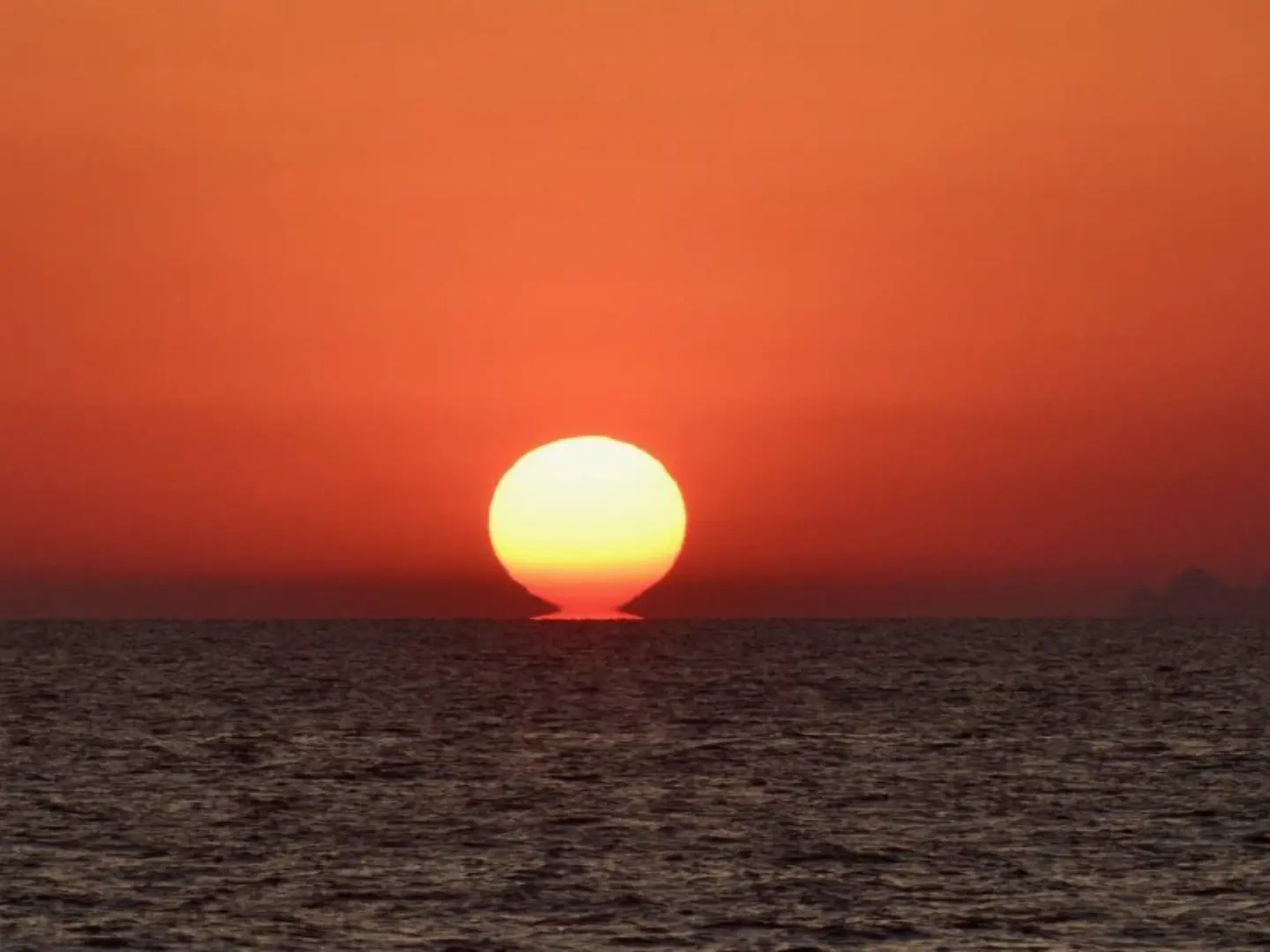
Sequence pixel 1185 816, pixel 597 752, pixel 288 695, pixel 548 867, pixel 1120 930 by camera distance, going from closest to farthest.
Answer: pixel 1120 930
pixel 548 867
pixel 1185 816
pixel 597 752
pixel 288 695

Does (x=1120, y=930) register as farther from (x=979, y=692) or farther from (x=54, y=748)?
(x=979, y=692)

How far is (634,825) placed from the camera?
61.5m

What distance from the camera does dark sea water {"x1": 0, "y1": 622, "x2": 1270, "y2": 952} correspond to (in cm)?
4606

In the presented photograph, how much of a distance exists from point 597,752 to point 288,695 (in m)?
47.3

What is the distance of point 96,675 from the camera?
162 m

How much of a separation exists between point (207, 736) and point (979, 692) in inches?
2204

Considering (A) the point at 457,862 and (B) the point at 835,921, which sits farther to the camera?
(A) the point at 457,862

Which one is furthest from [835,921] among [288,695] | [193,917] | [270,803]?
[288,695]

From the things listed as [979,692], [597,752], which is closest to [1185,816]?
[597,752]

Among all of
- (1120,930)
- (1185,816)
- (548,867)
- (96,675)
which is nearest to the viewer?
(1120,930)

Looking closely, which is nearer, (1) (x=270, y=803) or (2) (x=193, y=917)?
(2) (x=193, y=917)

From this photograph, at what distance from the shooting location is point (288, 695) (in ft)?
422

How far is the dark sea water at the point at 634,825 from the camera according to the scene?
4606 centimetres

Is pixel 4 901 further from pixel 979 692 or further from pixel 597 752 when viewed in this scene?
pixel 979 692
